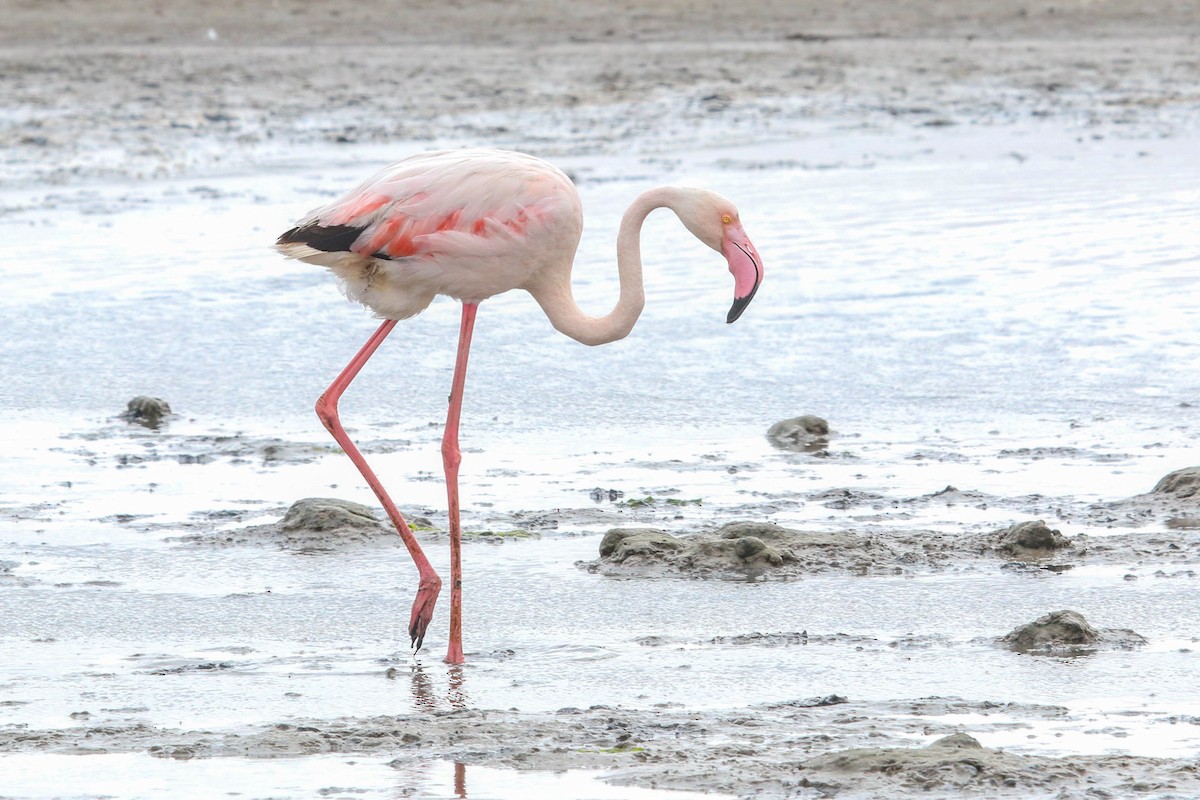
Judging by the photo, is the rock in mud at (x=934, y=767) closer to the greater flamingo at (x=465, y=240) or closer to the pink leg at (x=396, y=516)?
the pink leg at (x=396, y=516)

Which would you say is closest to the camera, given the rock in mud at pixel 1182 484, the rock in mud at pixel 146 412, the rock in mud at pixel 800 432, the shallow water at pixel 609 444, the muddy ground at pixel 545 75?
the shallow water at pixel 609 444

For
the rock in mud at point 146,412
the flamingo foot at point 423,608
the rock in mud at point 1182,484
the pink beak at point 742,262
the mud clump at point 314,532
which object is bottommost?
the flamingo foot at point 423,608

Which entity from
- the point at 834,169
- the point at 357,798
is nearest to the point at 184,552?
the point at 357,798

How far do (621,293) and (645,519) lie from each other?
112 cm

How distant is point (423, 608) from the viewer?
573 cm

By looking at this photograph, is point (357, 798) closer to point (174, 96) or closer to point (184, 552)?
point (184, 552)

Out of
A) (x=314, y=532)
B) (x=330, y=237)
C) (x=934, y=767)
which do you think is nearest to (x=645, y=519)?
(x=314, y=532)

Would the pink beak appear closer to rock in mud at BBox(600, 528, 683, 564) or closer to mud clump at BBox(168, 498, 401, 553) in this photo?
rock in mud at BBox(600, 528, 683, 564)

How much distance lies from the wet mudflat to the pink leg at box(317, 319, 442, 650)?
0.12 metres

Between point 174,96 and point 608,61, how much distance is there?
5.83 meters

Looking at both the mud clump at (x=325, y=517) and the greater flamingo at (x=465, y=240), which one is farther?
the mud clump at (x=325, y=517)

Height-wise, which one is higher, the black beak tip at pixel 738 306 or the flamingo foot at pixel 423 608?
the black beak tip at pixel 738 306

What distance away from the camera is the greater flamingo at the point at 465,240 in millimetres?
6090

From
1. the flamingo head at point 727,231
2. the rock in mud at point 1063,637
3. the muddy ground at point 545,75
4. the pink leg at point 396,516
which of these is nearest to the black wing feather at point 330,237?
the pink leg at point 396,516
